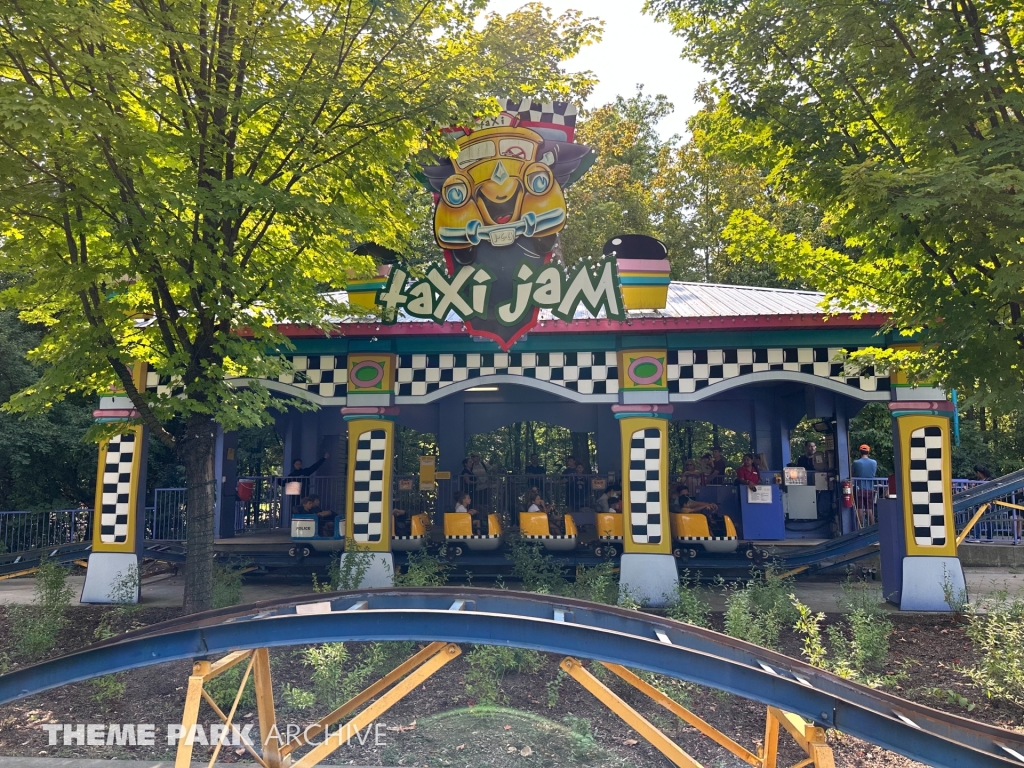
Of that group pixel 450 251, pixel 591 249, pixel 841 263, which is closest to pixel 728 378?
pixel 841 263

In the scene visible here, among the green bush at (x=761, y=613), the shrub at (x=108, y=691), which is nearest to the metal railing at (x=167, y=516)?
the shrub at (x=108, y=691)

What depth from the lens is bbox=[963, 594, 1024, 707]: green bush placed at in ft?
21.0

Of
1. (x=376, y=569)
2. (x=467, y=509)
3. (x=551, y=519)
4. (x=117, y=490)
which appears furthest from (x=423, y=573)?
(x=117, y=490)

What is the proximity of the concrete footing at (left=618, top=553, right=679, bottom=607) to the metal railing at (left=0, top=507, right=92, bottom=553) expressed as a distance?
38.8 ft

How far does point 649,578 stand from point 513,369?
3.47 m

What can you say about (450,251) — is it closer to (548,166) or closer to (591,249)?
(548,166)

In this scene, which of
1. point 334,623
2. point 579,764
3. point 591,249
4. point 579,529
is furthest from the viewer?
point 591,249

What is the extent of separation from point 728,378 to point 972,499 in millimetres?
3820

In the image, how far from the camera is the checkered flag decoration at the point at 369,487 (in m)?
10.1

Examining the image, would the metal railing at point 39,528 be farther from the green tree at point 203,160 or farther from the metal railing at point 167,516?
the green tree at point 203,160

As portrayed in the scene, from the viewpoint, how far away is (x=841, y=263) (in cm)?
865

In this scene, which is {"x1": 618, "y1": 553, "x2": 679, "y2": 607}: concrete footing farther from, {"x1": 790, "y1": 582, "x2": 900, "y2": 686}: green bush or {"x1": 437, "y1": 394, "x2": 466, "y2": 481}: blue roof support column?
{"x1": 437, "y1": 394, "x2": 466, "y2": 481}: blue roof support column

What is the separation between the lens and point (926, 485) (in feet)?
30.9

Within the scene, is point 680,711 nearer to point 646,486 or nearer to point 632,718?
point 632,718
